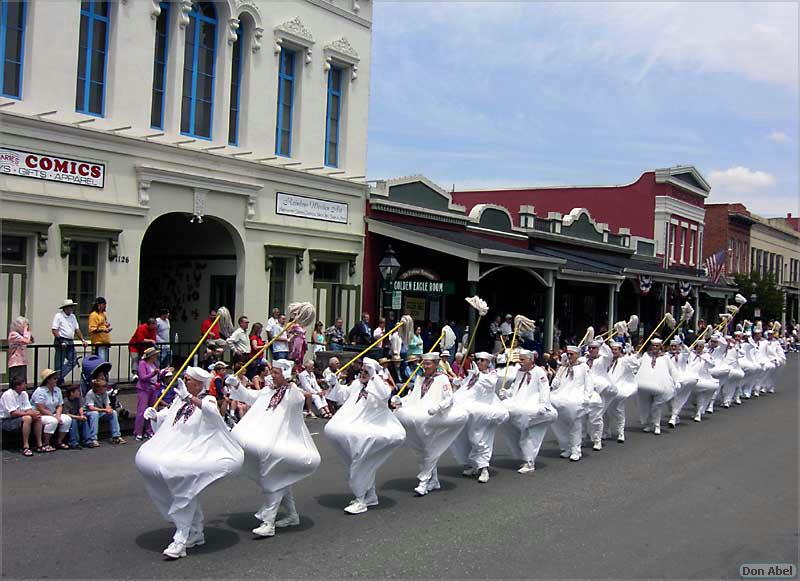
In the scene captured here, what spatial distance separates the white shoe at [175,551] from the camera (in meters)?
6.86

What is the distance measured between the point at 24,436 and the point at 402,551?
20.2 feet

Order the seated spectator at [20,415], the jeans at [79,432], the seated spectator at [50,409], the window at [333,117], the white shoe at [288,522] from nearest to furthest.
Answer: the white shoe at [288,522], the seated spectator at [20,415], the seated spectator at [50,409], the jeans at [79,432], the window at [333,117]

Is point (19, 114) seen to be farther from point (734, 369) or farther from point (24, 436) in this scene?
point (734, 369)

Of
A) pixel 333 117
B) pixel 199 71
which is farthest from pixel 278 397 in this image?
pixel 333 117

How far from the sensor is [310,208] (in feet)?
67.3

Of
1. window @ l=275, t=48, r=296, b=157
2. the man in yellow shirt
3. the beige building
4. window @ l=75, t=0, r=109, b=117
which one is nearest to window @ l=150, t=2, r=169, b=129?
the beige building

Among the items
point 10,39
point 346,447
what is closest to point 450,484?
point 346,447

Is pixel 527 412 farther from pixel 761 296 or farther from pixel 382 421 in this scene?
pixel 761 296

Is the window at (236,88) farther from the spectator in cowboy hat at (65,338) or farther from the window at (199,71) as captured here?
the spectator in cowboy hat at (65,338)

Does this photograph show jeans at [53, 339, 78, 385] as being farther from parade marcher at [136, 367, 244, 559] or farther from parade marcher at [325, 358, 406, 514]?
parade marcher at [136, 367, 244, 559]

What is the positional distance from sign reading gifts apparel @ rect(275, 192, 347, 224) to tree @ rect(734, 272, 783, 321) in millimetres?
34112

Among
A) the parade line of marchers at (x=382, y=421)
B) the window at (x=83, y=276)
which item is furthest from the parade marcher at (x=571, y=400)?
the window at (x=83, y=276)

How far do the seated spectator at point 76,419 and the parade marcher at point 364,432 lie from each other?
4.77 meters

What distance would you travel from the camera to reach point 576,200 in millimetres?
44781
